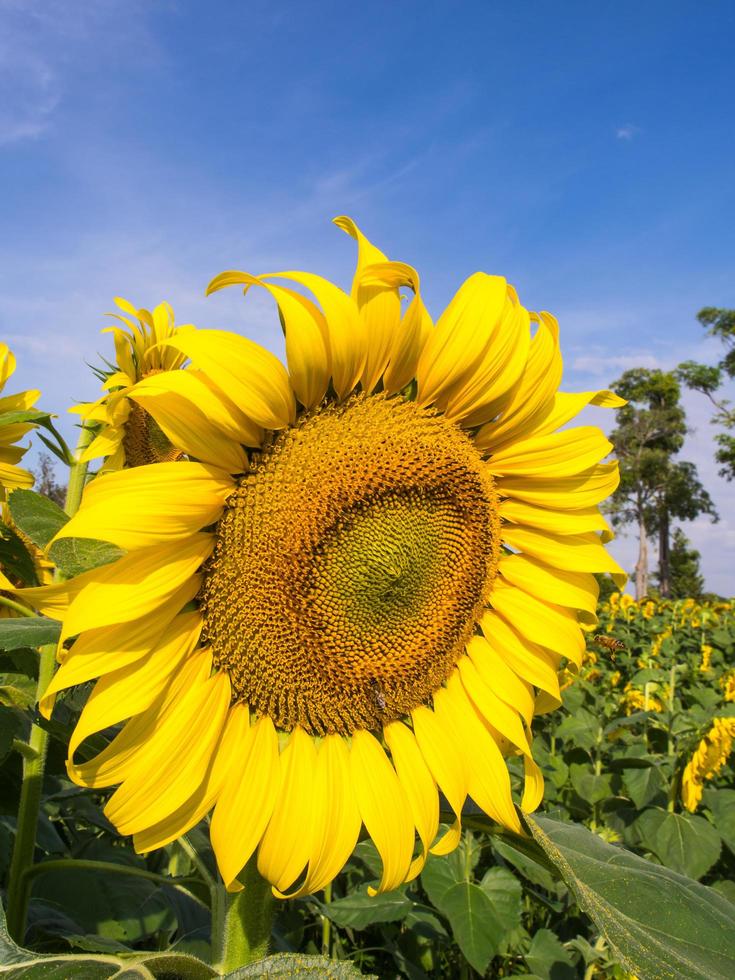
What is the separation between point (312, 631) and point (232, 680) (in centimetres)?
14

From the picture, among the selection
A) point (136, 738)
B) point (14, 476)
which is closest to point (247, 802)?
point (136, 738)

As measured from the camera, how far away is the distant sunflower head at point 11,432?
6.68 ft

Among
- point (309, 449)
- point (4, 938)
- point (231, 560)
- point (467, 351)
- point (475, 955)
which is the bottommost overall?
point (475, 955)

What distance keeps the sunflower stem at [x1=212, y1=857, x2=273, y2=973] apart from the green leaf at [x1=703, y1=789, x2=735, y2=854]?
113 inches

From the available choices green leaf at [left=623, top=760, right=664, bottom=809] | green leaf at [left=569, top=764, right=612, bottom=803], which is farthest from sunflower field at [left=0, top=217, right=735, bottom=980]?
green leaf at [left=569, top=764, right=612, bottom=803]

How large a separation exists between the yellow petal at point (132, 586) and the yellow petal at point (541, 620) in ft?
1.94

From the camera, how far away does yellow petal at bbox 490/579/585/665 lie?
4.53 feet

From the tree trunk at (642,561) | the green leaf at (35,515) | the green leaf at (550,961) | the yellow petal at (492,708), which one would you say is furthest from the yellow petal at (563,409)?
the tree trunk at (642,561)

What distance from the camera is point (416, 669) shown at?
4.34 feet

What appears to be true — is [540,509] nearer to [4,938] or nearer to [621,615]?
[4,938]

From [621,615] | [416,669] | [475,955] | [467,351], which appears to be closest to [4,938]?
[416,669]

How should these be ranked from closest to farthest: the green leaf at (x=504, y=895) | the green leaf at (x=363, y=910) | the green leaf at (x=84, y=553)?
1. the green leaf at (x=84, y=553)
2. the green leaf at (x=363, y=910)
3. the green leaf at (x=504, y=895)

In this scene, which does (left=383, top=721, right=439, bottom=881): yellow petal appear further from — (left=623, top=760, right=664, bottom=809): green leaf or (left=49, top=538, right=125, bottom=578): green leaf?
(left=623, top=760, right=664, bottom=809): green leaf

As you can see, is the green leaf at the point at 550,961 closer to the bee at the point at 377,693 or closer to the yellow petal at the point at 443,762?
the yellow petal at the point at 443,762
